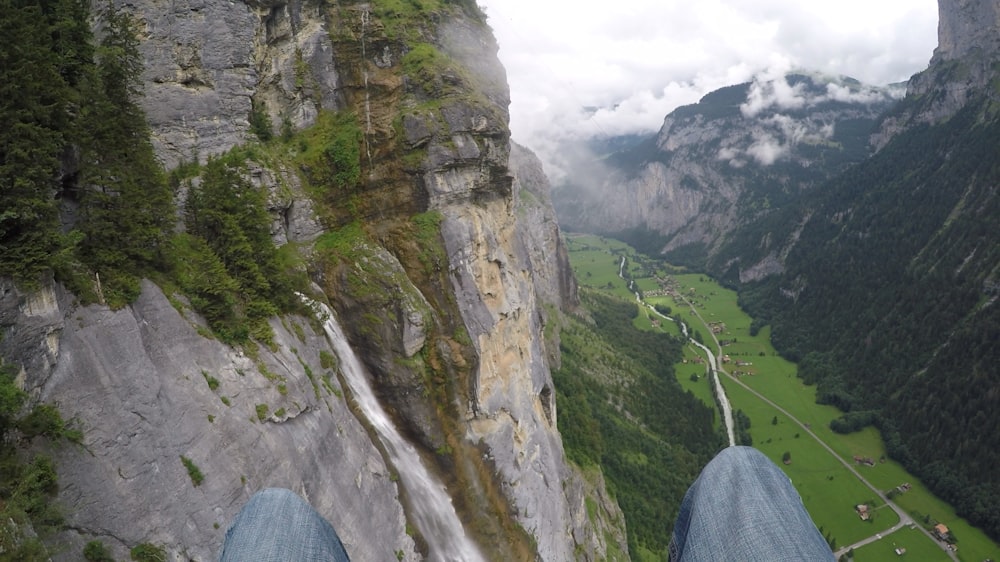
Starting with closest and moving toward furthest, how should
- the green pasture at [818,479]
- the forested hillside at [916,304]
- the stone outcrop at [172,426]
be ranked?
the stone outcrop at [172,426] < the green pasture at [818,479] < the forested hillside at [916,304]

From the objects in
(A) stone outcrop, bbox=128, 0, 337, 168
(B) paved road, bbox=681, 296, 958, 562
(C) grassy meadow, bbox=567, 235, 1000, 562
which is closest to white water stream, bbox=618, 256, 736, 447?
(C) grassy meadow, bbox=567, 235, 1000, 562

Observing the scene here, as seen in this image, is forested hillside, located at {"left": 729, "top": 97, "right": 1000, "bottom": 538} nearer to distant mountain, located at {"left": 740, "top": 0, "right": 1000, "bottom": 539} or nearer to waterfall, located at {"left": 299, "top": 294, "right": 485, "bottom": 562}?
distant mountain, located at {"left": 740, "top": 0, "right": 1000, "bottom": 539}

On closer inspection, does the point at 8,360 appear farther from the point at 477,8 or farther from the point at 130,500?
the point at 477,8

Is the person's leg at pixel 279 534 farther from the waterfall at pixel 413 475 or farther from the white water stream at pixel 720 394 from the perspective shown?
the white water stream at pixel 720 394

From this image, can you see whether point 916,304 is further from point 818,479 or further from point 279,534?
point 279,534

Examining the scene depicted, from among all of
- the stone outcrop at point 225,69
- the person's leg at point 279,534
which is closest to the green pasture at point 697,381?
the stone outcrop at point 225,69

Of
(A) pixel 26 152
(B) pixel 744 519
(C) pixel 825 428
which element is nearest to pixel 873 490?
(C) pixel 825 428

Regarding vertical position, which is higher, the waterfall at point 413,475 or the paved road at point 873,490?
the waterfall at point 413,475
